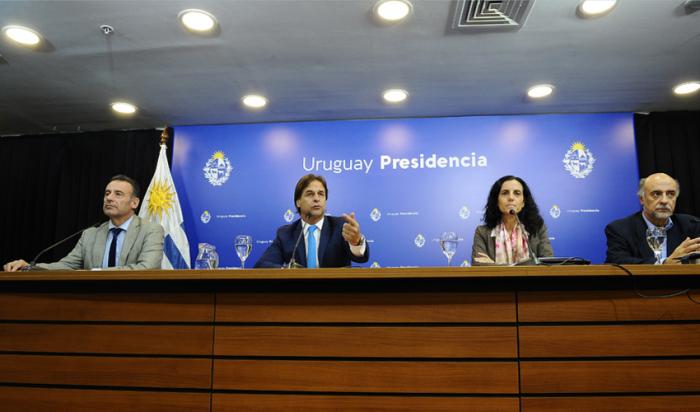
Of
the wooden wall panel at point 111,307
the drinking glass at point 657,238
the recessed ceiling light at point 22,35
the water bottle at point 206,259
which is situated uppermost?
the recessed ceiling light at point 22,35

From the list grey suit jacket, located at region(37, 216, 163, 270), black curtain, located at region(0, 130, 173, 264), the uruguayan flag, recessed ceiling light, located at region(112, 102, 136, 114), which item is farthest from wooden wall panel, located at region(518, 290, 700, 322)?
black curtain, located at region(0, 130, 173, 264)

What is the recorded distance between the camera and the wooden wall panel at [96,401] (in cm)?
171

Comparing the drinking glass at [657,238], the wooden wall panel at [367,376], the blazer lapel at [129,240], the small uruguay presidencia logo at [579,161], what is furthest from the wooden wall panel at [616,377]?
the small uruguay presidencia logo at [579,161]

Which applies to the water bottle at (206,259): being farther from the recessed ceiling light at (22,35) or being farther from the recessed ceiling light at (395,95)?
the recessed ceiling light at (395,95)

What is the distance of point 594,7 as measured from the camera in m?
2.79

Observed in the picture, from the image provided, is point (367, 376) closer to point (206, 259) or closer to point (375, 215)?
point (206, 259)

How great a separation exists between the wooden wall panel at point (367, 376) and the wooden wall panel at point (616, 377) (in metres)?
0.11

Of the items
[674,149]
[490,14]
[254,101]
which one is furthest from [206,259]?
[674,149]

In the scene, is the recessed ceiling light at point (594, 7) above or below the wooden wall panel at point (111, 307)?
above

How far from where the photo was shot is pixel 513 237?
285cm

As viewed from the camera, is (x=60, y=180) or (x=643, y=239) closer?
(x=643, y=239)

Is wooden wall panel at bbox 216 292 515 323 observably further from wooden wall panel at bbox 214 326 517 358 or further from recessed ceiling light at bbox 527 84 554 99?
recessed ceiling light at bbox 527 84 554 99

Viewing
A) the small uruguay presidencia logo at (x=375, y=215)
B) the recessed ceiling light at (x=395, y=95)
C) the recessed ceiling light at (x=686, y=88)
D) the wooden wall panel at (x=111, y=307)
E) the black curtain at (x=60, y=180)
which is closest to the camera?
the wooden wall panel at (x=111, y=307)

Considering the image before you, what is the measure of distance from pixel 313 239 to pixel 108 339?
134 centimetres
